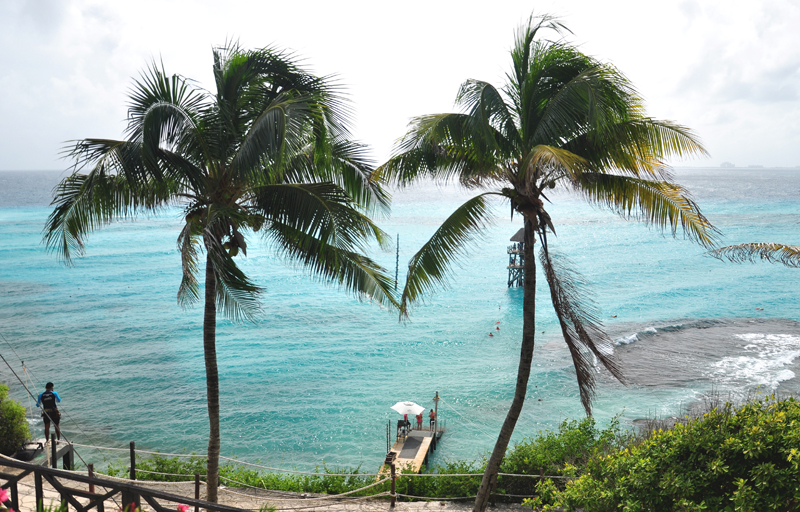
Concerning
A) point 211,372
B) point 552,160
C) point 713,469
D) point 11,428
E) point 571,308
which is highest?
point 552,160

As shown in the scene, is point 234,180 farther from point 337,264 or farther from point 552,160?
point 552,160

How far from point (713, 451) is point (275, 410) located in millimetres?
23910

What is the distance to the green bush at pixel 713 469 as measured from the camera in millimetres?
4941

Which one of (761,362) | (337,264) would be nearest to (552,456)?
(337,264)

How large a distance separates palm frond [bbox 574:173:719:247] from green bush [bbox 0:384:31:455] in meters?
13.3

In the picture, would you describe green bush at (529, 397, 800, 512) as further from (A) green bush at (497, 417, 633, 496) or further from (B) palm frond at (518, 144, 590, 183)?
(A) green bush at (497, 417, 633, 496)

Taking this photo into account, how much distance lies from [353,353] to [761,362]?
22.1 metres

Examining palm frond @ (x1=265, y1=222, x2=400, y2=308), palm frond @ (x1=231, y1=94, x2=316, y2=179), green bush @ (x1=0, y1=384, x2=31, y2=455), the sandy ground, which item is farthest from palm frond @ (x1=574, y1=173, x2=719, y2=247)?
green bush @ (x1=0, y1=384, x2=31, y2=455)

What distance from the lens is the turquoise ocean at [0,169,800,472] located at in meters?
24.8

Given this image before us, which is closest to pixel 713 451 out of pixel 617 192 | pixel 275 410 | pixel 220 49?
pixel 617 192

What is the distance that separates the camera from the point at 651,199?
8.70 metres

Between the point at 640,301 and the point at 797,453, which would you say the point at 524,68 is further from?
the point at 640,301

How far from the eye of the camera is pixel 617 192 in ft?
29.3

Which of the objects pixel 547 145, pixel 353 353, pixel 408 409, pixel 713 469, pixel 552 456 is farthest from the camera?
pixel 353 353
